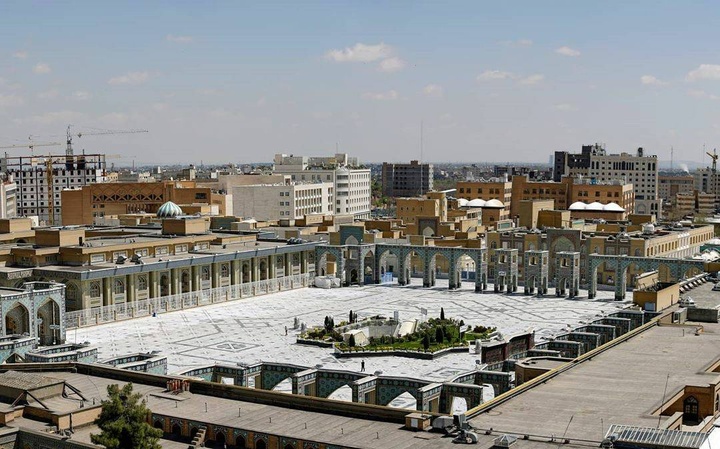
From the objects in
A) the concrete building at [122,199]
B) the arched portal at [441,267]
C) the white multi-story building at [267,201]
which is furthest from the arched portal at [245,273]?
the white multi-story building at [267,201]

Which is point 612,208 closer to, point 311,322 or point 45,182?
point 311,322

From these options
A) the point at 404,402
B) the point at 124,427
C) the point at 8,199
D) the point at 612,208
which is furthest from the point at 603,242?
the point at 8,199

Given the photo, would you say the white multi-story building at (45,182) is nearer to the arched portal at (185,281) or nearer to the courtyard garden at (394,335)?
the arched portal at (185,281)

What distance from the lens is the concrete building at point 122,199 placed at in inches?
4321

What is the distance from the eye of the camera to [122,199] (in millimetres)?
110188

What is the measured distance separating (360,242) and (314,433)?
179ft

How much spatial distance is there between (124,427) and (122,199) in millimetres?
90096

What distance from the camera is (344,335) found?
171 ft

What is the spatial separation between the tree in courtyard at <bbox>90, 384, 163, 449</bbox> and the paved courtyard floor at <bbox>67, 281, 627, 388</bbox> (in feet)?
59.0

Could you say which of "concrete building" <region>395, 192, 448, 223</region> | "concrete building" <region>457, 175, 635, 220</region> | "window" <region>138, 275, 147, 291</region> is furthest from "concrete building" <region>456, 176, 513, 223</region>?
"window" <region>138, 275, 147, 291</region>

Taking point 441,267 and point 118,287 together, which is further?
point 441,267

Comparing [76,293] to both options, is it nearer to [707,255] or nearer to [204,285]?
[204,285]

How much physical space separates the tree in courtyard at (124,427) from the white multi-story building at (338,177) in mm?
107147

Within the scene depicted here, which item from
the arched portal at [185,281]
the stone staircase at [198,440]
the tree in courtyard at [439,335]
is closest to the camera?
the stone staircase at [198,440]
